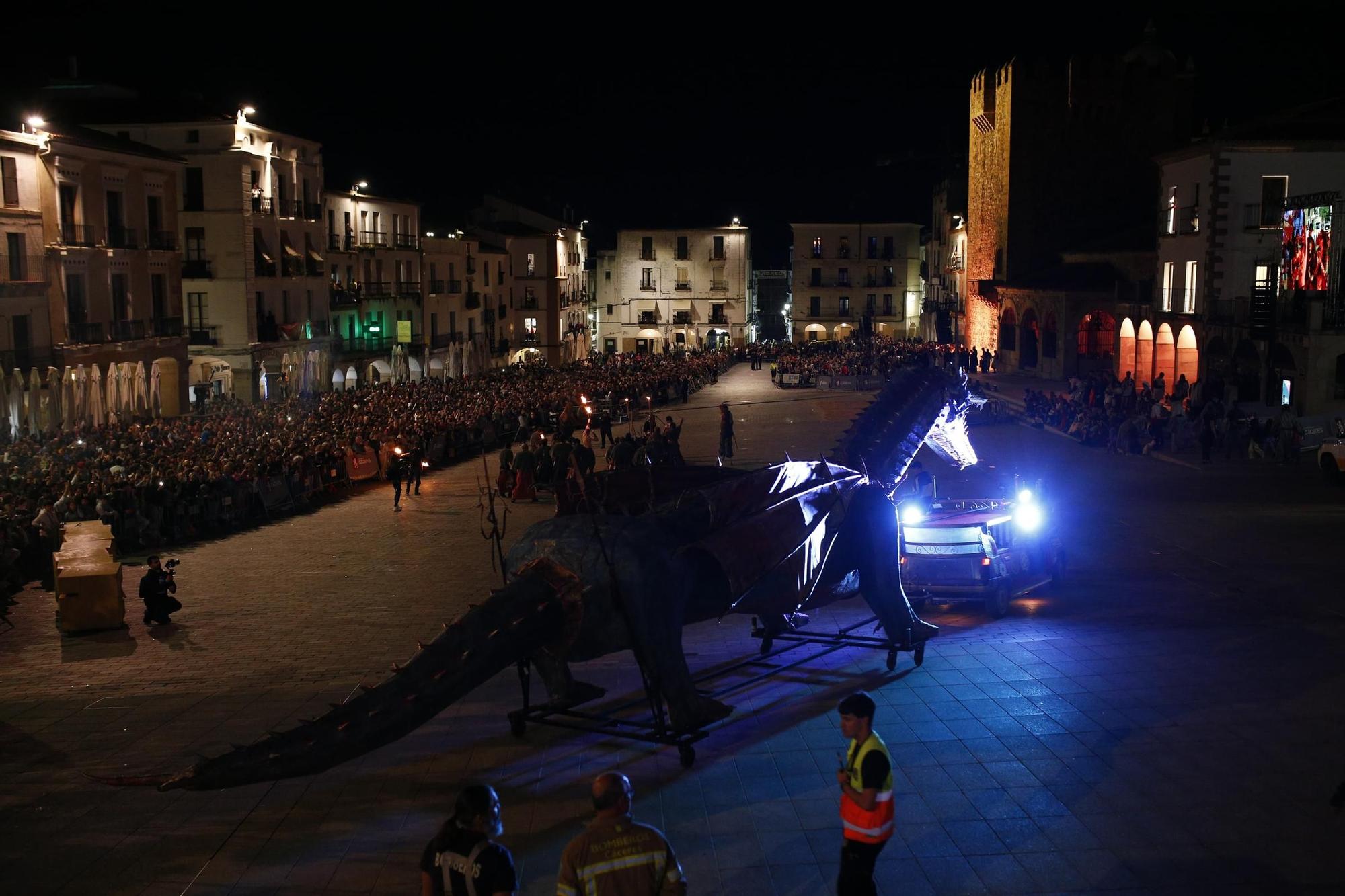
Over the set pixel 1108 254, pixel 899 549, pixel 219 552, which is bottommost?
pixel 219 552

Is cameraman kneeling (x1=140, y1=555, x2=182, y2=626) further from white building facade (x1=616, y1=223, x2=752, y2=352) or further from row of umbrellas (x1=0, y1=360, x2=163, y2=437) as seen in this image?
white building facade (x1=616, y1=223, x2=752, y2=352)

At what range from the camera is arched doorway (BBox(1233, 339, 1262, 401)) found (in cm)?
3662

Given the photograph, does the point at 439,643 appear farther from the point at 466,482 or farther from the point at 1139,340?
the point at 1139,340

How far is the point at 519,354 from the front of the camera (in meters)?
72.3

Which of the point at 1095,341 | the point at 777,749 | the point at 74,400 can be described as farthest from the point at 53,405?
the point at 1095,341

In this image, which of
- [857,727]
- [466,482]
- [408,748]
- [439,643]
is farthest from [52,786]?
[466,482]

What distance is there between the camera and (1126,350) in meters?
→ 47.8

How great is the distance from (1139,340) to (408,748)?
4148cm

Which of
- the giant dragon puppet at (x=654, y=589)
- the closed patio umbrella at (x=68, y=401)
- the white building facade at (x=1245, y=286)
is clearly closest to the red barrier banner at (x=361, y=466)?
the closed patio umbrella at (x=68, y=401)

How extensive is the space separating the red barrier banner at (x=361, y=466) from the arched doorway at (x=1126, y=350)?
29946 mm

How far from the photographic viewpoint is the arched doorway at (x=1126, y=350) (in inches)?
1858

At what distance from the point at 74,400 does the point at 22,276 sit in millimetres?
8848

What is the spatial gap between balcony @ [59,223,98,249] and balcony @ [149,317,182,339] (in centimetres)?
368

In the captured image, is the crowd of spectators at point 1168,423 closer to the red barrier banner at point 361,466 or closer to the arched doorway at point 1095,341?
the arched doorway at point 1095,341
